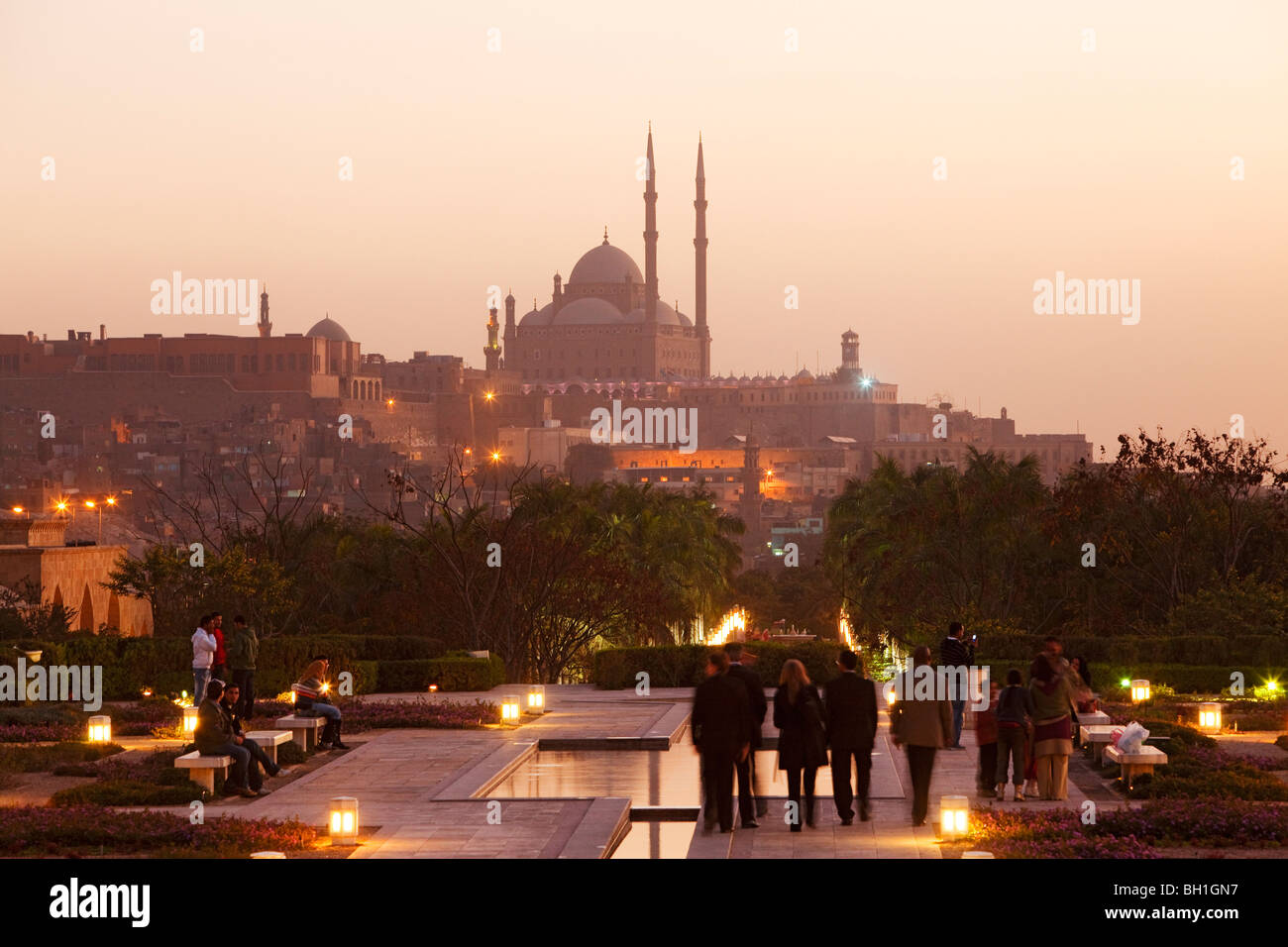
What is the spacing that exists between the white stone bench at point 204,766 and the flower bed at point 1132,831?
4976 mm

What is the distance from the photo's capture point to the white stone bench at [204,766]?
12.9 metres

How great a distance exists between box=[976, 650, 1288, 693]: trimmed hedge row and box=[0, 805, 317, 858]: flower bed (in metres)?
12.0

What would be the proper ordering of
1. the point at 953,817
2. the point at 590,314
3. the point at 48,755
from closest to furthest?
1. the point at 953,817
2. the point at 48,755
3. the point at 590,314

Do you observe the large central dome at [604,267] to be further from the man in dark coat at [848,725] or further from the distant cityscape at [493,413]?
the man in dark coat at [848,725]

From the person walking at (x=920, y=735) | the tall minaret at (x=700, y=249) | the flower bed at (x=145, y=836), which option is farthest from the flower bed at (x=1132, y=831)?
the tall minaret at (x=700, y=249)

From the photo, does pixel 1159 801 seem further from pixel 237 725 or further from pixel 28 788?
pixel 28 788

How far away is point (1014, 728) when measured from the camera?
1230 cm

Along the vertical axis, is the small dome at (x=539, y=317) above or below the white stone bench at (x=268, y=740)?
above

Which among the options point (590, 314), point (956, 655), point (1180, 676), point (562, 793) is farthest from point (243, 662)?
point (590, 314)

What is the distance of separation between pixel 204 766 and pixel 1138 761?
6171mm

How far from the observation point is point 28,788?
1358 centimetres

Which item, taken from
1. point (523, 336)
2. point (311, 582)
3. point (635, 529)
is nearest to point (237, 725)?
point (311, 582)

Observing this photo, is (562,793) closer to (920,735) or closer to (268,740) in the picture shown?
(268,740)
